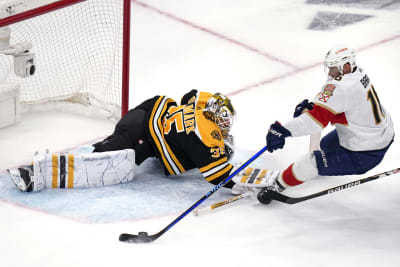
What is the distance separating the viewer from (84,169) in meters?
3.93

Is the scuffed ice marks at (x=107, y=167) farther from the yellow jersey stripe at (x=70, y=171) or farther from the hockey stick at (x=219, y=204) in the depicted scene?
the hockey stick at (x=219, y=204)

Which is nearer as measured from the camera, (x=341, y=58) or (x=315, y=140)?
(x=341, y=58)

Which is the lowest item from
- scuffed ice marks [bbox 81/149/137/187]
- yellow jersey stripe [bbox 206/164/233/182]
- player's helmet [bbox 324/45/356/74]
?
scuffed ice marks [bbox 81/149/137/187]

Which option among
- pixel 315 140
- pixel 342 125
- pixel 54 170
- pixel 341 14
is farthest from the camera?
pixel 341 14

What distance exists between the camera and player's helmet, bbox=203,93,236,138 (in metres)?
3.77

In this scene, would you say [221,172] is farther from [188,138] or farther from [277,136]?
[277,136]

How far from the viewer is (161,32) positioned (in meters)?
6.21

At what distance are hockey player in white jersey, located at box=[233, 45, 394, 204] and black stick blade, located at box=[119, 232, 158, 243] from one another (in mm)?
626

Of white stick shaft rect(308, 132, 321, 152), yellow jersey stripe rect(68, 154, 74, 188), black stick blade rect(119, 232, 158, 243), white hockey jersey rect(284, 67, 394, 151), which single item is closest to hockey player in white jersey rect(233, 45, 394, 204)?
white hockey jersey rect(284, 67, 394, 151)

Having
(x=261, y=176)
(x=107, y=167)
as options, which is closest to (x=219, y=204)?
(x=261, y=176)

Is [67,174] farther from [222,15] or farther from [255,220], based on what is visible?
[222,15]

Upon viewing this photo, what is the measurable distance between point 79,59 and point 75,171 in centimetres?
132

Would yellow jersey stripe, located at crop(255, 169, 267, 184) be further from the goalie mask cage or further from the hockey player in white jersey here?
the goalie mask cage

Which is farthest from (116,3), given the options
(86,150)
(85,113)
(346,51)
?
(346,51)
